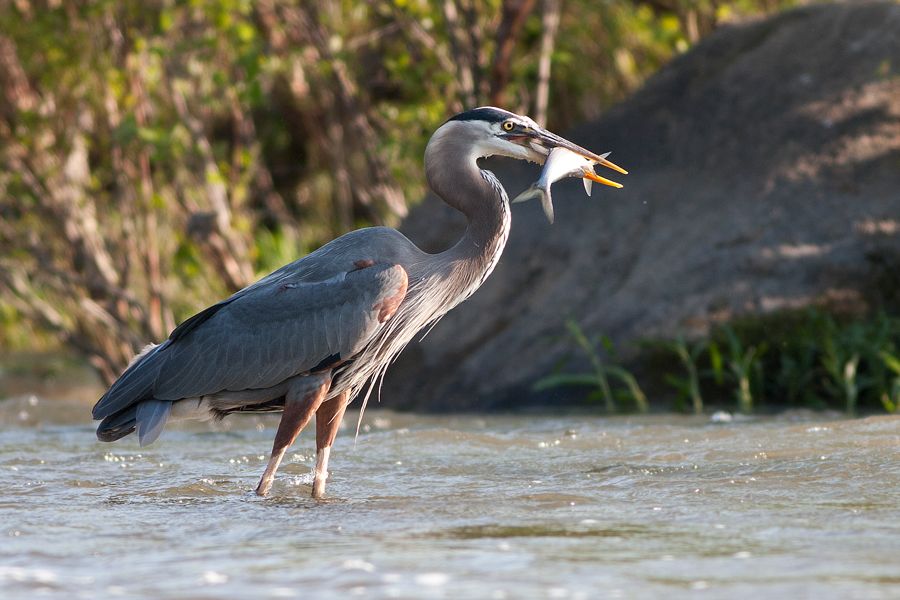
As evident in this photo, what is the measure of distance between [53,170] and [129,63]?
101 cm

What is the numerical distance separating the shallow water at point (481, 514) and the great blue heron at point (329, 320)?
34 centimetres

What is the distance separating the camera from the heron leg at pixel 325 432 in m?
5.33

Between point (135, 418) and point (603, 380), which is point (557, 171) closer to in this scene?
point (135, 418)

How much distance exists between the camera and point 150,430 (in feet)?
17.7

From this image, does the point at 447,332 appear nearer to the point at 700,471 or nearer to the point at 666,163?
the point at 666,163

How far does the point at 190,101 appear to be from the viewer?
429 inches

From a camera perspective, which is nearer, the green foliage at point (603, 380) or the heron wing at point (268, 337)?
the heron wing at point (268, 337)

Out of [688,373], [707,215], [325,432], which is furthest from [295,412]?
[707,215]

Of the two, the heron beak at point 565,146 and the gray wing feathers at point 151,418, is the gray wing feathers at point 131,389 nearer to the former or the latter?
the gray wing feathers at point 151,418

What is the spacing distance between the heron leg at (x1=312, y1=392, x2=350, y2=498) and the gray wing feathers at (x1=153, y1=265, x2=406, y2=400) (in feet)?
1.00

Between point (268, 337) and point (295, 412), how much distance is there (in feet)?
1.12

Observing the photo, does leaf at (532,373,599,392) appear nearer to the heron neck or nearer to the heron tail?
the heron neck

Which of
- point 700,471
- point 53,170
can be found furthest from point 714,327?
point 53,170

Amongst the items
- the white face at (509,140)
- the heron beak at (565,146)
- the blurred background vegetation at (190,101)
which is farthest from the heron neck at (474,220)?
the blurred background vegetation at (190,101)
